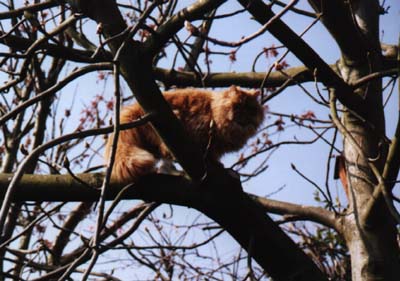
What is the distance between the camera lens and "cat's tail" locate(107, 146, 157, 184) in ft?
12.3

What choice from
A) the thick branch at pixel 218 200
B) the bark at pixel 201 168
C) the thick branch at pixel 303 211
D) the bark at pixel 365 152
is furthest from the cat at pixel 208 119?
the bark at pixel 201 168

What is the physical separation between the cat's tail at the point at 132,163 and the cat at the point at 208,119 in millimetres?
98

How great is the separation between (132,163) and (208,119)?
98 centimetres

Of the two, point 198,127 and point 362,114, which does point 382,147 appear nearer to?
point 362,114

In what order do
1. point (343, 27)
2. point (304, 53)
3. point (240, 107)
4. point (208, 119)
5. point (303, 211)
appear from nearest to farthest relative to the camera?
point (304, 53) < point (343, 27) < point (303, 211) < point (208, 119) < point (240, 107)

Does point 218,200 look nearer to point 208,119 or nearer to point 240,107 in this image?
point 208,119

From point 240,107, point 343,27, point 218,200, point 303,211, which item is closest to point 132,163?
point 218,200

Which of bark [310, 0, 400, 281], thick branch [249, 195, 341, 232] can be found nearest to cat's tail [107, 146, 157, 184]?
thick branch [249, 195, 341, 232]

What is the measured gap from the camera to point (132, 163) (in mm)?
4004

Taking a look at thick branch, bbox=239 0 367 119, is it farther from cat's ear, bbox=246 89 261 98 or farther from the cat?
cat's ear, bbox=246 89 261 98

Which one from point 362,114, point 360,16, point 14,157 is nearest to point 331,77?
point 362,114

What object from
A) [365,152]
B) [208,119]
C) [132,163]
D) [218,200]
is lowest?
[218,200]

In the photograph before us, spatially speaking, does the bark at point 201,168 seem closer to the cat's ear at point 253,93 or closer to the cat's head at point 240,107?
the cat's head at point 240,107

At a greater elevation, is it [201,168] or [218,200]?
[201,168]
